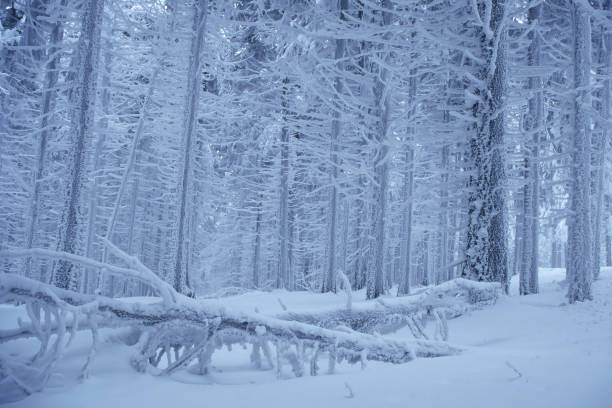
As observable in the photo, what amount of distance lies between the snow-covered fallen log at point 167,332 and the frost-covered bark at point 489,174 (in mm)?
3400

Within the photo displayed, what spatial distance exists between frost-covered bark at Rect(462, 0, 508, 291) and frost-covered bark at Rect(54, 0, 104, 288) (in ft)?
23.4

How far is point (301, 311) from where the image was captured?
4.32 m

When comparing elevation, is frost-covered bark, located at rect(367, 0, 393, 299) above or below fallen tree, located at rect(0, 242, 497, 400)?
above

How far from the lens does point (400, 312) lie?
4.81 metres

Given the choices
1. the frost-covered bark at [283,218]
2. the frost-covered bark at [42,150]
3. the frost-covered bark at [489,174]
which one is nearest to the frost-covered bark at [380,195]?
Answer: the frost-covered bark at [489,174]

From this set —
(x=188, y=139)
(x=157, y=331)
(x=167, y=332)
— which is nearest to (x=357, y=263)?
(x=188, y=139)

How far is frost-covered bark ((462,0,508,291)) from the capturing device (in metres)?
6.71

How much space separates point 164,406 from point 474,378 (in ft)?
7.15

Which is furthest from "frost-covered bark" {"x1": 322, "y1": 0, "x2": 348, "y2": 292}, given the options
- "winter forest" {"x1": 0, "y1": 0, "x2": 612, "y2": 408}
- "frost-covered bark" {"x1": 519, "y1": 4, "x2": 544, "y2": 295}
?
"frost-covered bark" {"x1": 519, "y1": 4, "x2": 544, "y2": 295}

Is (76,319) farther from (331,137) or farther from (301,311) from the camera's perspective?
(331,137)

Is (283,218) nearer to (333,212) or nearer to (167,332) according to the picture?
(333,212)

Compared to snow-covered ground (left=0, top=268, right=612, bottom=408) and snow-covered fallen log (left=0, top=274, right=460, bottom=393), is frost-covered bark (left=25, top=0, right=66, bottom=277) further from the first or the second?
snow-covered fallen log (left=0, top=274, right=460, bottom=393)

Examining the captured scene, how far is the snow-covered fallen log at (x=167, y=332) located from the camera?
2746 mm

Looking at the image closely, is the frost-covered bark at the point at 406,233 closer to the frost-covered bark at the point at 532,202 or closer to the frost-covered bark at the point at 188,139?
the frost-covered bark at the point at 532,202
